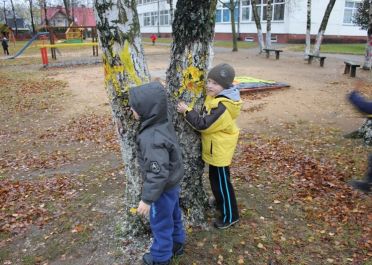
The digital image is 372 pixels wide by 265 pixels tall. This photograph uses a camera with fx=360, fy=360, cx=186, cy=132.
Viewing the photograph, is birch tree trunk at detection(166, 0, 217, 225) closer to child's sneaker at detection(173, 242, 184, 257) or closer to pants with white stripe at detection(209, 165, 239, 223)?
pants with white stripe at detection(209, 165, 239, 223)

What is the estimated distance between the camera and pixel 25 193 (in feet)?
15.8

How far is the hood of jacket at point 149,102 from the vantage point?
260cm


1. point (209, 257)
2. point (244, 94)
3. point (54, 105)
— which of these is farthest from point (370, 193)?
point (54, 105)

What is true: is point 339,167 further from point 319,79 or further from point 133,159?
point 319,79

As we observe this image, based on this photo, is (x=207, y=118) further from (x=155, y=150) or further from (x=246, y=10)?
(x=246, y=10)

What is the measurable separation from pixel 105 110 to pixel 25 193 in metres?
4.99

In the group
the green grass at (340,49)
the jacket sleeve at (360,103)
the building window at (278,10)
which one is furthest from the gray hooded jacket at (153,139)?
the building window at (278,10)

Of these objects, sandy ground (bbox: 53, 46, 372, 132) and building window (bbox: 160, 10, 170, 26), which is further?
building window (bbox: 160, 10, 170, 26)

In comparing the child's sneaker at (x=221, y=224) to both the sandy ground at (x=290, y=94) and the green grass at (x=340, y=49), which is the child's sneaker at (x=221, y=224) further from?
the green grass at (x=340, y=49)

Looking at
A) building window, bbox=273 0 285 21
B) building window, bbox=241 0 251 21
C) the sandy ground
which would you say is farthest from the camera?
building window, bbox=241 0 251 21

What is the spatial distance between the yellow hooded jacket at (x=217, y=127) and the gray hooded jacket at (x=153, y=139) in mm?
557

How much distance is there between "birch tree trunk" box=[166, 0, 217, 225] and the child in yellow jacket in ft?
0.29

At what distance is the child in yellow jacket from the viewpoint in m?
3.16

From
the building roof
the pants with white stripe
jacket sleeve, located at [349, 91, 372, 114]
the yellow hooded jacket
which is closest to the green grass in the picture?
jacket sleeve, located at [349, 91, 372, 114]
